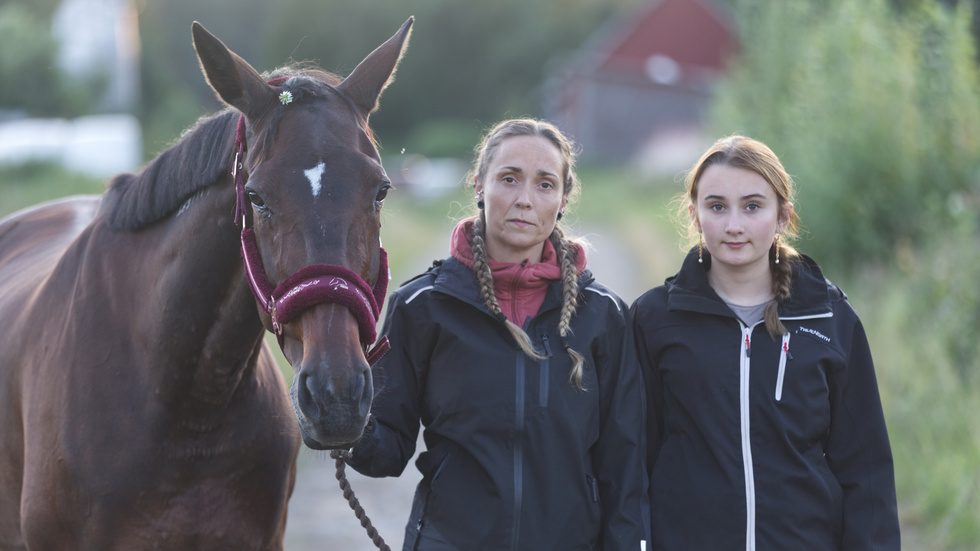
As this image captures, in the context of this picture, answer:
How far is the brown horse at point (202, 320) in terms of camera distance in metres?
2.10

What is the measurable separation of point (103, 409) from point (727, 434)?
1.81 metres

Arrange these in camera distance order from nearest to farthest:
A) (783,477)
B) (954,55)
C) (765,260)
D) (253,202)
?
(253,202) < (783,477) < (765,260) < (954,55)

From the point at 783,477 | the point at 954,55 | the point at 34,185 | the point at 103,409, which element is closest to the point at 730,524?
the point at 783,477

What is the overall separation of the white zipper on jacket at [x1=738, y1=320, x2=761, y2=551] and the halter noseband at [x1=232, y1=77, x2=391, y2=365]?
104 cm

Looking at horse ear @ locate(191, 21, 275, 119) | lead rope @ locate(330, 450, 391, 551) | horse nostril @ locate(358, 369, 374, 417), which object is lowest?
lead rope @ locate(330, 450, 391, 551)

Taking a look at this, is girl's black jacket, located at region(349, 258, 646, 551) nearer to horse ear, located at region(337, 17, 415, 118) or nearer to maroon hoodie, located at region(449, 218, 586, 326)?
maroon hoodie, located at region(449, 218, 586, 326)

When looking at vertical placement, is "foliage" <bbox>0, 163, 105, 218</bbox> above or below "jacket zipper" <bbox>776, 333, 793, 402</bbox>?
above

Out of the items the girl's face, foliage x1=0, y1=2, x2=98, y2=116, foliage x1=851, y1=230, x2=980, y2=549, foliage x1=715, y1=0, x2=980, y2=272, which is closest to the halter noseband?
the girl's face

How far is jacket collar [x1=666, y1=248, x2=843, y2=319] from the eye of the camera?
2.53 metres

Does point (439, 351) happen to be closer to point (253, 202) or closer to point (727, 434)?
point (253, 202)

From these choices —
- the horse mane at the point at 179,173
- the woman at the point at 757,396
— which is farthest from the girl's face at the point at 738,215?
the horse mane at the point at 179,173

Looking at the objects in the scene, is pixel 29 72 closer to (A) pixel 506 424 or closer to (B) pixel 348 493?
(B) pixel 348 493

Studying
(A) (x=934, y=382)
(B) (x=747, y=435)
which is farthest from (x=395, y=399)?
(A) (x=934, y=382)

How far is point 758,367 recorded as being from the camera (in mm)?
2488
